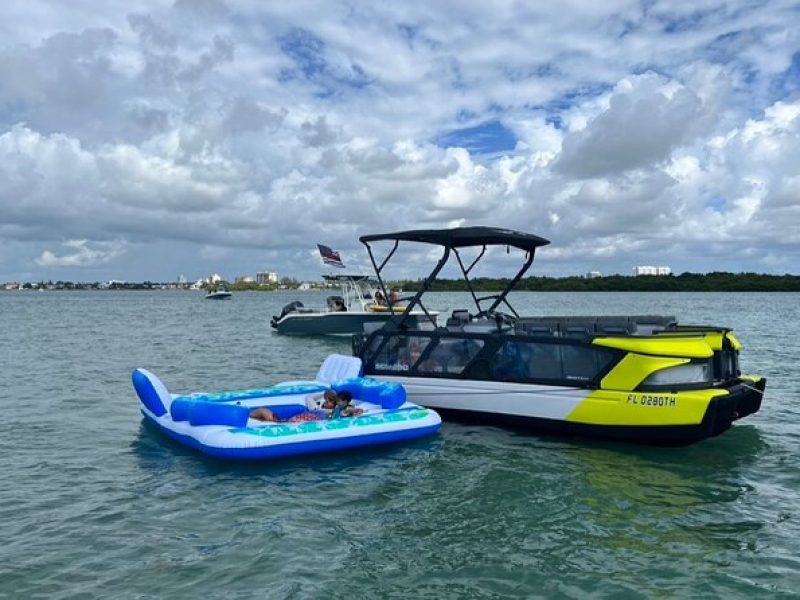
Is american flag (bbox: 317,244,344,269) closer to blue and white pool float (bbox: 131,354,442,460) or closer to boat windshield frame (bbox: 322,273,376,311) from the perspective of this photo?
boat windshield frame (bbox: 322,273,376,311)

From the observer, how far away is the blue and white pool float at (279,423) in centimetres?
1173

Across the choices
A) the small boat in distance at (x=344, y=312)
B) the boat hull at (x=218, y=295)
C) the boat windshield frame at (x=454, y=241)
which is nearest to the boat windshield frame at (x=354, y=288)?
the small boat in distance at (x=344, y=312)

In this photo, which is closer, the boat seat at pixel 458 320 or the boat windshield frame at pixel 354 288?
the boat seat at pixel 458 320

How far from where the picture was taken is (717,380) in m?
13.3

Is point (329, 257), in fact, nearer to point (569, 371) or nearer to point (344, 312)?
point (344, 312)

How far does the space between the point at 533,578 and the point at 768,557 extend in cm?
294

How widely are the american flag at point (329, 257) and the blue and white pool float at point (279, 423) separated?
84.9 feet

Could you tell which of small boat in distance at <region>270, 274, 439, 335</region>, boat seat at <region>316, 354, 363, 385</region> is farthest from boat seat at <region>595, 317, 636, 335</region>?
small boat in distance at <region>270, 274, 439, 335</region>

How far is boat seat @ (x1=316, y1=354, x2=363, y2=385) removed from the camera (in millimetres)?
16469

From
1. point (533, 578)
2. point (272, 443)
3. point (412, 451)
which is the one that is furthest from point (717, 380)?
point (272, 443)

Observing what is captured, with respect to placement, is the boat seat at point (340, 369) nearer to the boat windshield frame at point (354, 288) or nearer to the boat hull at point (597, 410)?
the boat hull at point (597, 410)

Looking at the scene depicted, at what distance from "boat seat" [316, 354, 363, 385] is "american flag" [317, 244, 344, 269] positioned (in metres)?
24.6

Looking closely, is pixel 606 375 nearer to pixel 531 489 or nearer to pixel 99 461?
pixel 531 489

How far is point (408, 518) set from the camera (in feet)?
30.8
